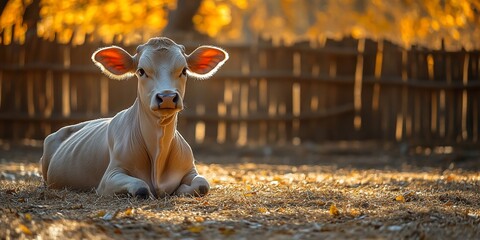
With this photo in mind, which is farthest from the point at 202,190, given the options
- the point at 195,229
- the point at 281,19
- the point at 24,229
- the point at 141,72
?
the point at 281,19

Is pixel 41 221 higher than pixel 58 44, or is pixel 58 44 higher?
pixel 58 44

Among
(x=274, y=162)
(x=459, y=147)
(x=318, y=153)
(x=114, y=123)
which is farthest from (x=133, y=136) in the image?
(x=459, y=147)

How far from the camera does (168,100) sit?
6.14 metres

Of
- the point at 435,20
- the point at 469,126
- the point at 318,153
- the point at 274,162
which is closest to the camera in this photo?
the point at 274,162

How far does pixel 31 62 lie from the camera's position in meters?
14.0

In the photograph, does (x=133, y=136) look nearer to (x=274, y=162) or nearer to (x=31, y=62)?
(x=274, y=162)

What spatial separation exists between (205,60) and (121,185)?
1570mm

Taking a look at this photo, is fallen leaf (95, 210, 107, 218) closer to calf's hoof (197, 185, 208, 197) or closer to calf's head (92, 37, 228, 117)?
calf's head (92, 37, 228, 117)

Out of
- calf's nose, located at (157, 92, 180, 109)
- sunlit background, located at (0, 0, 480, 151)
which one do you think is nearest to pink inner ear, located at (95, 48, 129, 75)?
calf's nose, located at (157, 92, 180, 109)

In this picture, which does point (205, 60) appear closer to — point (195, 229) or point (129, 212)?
point (129, 212)

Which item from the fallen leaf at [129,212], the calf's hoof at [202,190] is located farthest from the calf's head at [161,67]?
the fallen leaf at [129,212]

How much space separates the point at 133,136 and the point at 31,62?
7.73m

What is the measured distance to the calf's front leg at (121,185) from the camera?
6.37 metres

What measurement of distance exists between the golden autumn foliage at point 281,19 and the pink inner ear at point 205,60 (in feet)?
41.4
